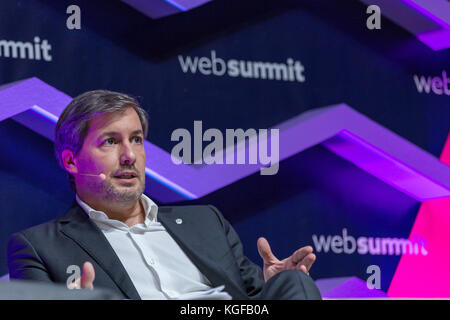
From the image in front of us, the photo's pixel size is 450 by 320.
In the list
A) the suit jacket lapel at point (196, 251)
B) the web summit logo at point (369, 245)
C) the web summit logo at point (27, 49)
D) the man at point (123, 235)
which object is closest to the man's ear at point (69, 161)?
the man at point (123, 235)

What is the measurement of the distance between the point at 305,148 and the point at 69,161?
44.6 inches

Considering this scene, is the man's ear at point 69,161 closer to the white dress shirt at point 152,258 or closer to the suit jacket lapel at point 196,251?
the white dress shirt at point 152,258

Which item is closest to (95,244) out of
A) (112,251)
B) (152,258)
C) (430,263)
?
(112,251)

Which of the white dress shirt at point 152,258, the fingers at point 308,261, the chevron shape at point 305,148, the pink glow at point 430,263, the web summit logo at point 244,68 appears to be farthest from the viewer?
the pink glow at point 430,263

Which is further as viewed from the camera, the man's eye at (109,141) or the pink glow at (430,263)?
the pink glow at (430,263)

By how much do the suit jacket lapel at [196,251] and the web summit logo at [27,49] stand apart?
880 millimetres

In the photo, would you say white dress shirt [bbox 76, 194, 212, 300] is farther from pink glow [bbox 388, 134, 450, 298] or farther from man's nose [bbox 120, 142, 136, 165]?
pink glow [bbox 388, 134, 450, 298]

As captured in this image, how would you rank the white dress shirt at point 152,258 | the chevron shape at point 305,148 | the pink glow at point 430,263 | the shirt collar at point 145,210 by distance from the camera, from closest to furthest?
1. the white dress shirt at point 152,258
2. the shirt collar at point 145,210
3. the chevron shape at point 305,148
4. the pink glow at point 430,263

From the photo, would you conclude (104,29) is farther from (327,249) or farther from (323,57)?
(327,249)

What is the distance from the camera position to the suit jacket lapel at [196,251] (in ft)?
7.16

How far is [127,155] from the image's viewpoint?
2371mm

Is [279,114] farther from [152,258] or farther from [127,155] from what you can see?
[152,258]
